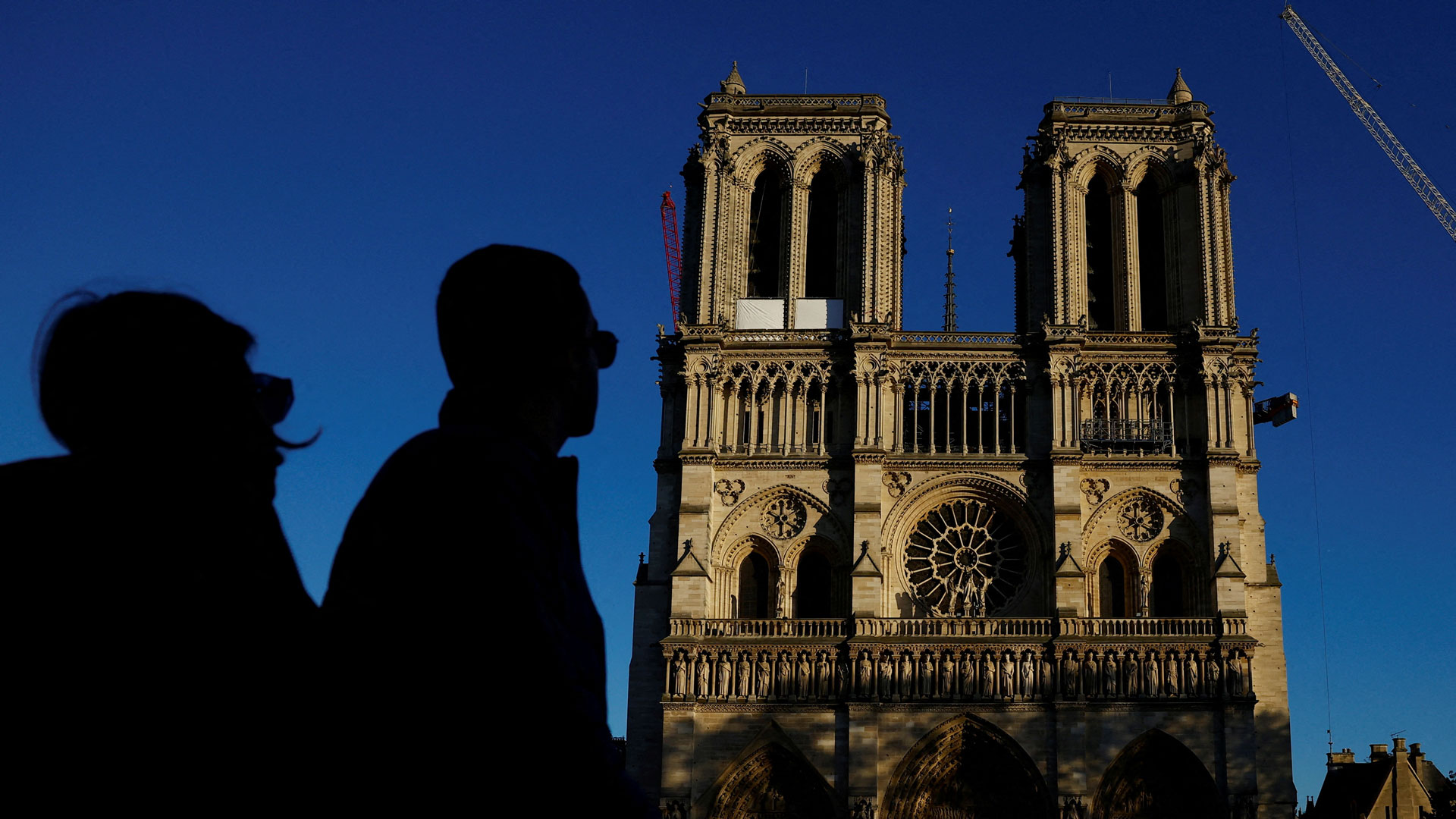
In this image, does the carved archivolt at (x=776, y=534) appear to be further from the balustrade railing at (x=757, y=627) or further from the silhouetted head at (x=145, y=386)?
the silhouetted head at (x=145, y=386)

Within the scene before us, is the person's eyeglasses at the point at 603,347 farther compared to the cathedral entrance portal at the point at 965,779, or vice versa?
the cathedral entrance portal at the point at 965,779

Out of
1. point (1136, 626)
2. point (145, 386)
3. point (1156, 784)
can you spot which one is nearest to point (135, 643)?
point (145, 386)

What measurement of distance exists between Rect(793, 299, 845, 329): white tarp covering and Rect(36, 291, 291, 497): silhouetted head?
3486cm

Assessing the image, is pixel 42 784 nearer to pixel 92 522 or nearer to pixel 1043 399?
pixel 92 522

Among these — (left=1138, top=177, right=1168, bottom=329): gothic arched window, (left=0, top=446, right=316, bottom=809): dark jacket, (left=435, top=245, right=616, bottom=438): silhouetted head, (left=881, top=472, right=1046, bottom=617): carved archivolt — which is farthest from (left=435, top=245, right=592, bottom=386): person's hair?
(left=1138, top=177, right=1168, bottom=329): gothic arched window

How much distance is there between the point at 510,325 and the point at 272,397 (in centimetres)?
47

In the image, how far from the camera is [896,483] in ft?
116

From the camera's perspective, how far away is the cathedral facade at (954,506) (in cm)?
3225

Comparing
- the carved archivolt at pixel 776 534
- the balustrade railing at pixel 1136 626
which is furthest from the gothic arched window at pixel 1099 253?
the carved archivolt at pixel 776 534

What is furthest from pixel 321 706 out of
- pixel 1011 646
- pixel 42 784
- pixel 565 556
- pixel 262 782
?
pixel 1011 646

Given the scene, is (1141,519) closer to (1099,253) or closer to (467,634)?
(1099,253)

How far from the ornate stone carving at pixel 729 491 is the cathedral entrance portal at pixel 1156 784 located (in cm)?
1050

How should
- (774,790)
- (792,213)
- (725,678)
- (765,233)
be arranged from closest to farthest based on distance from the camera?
(774,790)
(725,678)
(792,213)
(765,233)

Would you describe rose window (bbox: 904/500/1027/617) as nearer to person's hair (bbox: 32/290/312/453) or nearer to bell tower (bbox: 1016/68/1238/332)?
bell tower (bbox: 1016/68/1238/332)
